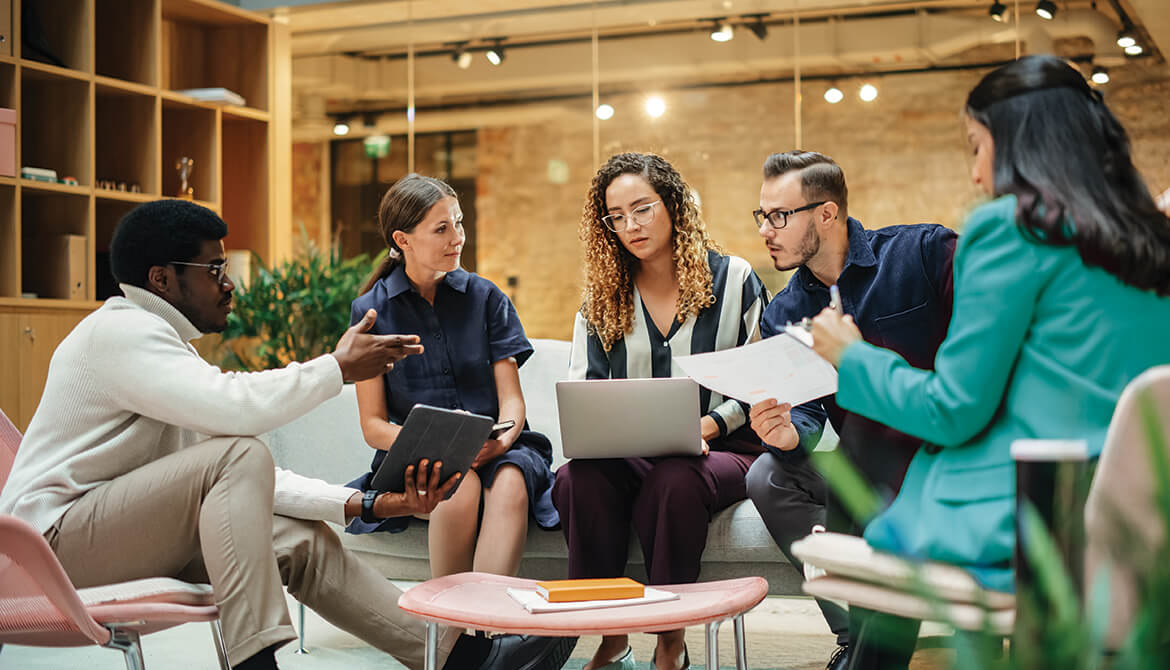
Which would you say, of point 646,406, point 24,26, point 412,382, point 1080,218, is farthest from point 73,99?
point 1080,218

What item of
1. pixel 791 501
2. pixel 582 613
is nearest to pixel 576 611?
pixel 582 613

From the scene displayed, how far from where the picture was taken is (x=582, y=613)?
179cm

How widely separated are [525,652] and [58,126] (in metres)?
3.72

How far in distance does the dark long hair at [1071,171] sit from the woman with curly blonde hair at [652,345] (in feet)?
3.82

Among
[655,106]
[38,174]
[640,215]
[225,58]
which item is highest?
[225,58]

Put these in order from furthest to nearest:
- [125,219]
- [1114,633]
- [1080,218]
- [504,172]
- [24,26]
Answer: [504,172]
[24,26]
[125,219]
[1080,218]
[1114,633]

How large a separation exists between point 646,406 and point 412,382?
2.37 ft

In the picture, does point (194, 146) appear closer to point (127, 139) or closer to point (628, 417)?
point (127, 139)

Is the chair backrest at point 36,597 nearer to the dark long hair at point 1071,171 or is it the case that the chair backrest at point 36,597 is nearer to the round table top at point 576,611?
the round table top at point 576,611

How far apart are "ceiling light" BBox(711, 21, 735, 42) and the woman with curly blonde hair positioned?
3068 mm

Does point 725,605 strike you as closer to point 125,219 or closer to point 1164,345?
point 1164,345

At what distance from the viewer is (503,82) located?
6.10 m

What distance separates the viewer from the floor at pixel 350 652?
2824mm

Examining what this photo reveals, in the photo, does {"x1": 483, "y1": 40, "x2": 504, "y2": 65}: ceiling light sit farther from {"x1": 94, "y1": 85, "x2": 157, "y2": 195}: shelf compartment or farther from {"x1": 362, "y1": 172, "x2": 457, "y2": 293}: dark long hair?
{"x1": 362, "y1": 172, "x2": 457, "y2": 293}: dark long hair
